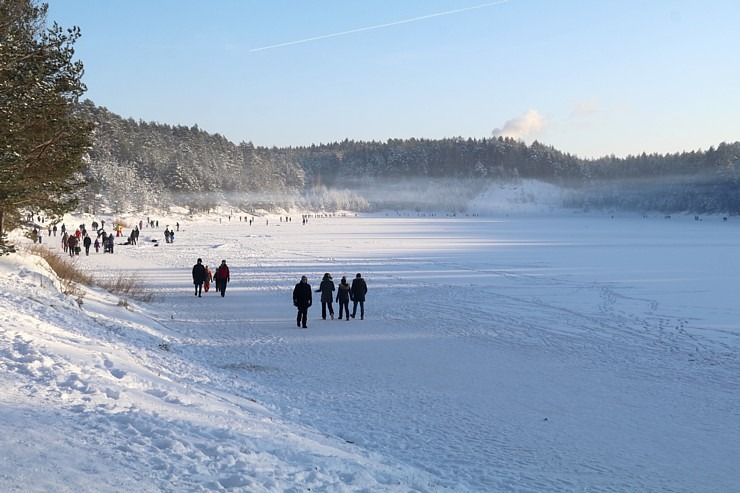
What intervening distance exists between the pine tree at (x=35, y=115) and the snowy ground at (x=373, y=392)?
6.27ft

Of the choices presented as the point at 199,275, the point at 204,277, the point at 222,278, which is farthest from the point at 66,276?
the point at 222,278

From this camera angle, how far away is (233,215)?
369ft

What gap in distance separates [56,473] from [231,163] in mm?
151578

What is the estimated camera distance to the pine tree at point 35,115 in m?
12.6

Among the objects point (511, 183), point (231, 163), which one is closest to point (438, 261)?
point (231, 163)

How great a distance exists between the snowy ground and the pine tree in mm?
1911

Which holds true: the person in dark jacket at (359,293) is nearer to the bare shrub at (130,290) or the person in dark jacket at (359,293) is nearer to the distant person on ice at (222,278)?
the distant person on ice at (222,278)

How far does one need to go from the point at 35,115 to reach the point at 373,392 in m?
10.3

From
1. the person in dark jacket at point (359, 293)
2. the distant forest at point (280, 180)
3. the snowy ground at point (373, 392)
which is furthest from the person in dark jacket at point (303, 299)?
the distant forest at point (280, 180)

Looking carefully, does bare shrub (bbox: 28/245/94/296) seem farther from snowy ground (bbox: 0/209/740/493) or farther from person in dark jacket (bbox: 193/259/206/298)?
person in dark jacket (bbox: 193/259/206/298)

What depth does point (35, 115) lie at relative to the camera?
45.3ft

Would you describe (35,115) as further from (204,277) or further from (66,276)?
(204,277)

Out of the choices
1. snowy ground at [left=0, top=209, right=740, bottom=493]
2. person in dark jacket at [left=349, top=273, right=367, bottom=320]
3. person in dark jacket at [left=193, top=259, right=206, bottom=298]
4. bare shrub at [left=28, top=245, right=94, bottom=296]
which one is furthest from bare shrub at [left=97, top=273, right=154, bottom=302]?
person in dark jacket at [left=349, top=273, right=367, bottom=320]

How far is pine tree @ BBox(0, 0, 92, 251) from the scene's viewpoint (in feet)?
41.3
